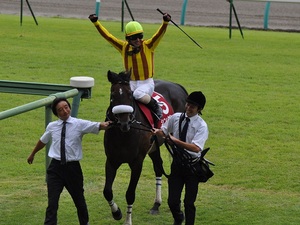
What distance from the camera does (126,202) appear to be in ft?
31.5

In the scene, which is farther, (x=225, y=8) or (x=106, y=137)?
(x=225, y=8)

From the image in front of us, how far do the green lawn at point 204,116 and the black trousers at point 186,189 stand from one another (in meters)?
0.93

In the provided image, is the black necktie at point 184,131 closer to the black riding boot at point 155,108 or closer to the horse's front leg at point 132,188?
the horse's front leg at point 132,188

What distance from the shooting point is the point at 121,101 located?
27.5 ft

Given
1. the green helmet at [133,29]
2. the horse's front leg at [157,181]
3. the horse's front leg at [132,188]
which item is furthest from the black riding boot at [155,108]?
the green helmet at [133,29]

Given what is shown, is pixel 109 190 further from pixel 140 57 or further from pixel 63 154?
pixel 140 57

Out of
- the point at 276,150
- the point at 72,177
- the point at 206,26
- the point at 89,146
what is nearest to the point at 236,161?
the point at 276,150

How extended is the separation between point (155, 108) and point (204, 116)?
5.47 metres

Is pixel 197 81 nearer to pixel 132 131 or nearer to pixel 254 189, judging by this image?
pixel 254 189

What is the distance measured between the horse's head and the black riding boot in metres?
0.75

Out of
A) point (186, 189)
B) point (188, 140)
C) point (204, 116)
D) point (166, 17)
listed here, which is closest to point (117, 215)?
point (186, 189)

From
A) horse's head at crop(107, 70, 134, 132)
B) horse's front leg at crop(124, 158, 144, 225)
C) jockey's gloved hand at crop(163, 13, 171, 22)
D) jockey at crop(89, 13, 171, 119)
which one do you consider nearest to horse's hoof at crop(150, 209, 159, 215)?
horse's front leg at crop(124, 158, 144, 225)

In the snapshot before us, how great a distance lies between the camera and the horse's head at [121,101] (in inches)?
323

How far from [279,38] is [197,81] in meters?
7.64
